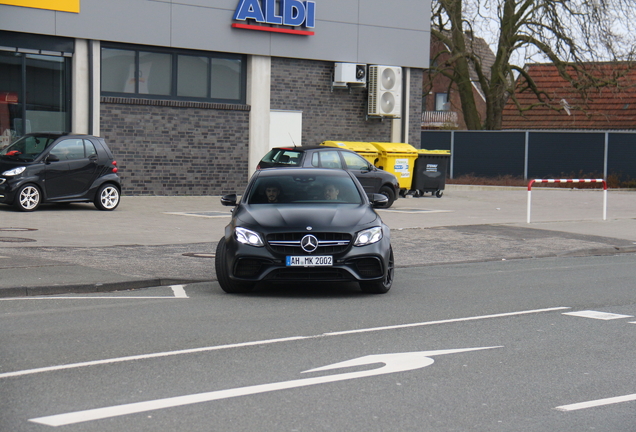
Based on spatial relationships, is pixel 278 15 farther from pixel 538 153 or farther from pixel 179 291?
pixel 179 291

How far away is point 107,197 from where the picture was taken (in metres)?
20.2

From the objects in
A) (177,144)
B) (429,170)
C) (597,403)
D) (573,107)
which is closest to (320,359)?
(597,403)

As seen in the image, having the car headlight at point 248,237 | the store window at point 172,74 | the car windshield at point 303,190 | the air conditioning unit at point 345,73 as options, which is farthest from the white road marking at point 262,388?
the air conditioning unit at point 345,73

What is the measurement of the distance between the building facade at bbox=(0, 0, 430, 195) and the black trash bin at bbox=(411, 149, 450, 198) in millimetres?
2535

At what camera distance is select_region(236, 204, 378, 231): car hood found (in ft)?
32.1

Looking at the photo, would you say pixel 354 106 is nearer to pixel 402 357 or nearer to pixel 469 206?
pixel 469 206

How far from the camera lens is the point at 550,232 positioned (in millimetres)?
18359

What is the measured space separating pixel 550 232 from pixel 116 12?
1255 centimetres

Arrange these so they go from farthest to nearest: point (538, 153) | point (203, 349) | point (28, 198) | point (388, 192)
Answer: point (538, 153), point (388, 192), point (28, 198), point (203, 349)

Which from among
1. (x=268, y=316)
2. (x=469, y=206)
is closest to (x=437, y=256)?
(x=268, y=316)

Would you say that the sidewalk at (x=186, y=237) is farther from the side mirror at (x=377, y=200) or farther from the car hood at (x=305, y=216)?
the side mirror at (x=377, y=200)

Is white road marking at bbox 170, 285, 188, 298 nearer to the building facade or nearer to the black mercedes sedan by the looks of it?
the black mercedes sedan

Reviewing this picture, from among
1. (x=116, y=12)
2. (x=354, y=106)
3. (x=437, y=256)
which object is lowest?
(x=437, y=256)

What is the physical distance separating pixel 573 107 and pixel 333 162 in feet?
70.7
